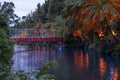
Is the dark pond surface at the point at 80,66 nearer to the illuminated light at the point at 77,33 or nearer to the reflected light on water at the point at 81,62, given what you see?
the reflected light on water at the point at 81,62

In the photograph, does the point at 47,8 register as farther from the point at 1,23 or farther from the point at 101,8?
the point at 1,23

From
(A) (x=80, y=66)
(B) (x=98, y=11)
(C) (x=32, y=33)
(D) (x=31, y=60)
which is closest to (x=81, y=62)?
(A) (x=80, y=66)

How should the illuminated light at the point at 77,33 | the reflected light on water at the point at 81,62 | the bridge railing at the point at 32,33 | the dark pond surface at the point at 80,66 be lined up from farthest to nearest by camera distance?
the illuminated light at the point at 77,33, the bridge railing at the point at 32,33, the reflected light on water at the point at 81,62, the dark pond surface at the point at 80,66

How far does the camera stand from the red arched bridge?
202 feet

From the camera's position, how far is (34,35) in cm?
6681

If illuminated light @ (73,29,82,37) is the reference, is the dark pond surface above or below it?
below

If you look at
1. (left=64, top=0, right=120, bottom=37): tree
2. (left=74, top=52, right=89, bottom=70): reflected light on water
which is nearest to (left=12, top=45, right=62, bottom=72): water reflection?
(left=74, top=52, right=89, bottom=70): reflected light on water

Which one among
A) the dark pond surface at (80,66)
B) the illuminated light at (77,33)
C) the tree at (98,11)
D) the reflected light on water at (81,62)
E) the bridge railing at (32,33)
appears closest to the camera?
the dark pond surface at (80,66)

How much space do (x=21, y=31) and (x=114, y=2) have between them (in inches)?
893

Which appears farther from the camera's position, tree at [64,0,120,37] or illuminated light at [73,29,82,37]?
illuminated light at [73,29,82,37]

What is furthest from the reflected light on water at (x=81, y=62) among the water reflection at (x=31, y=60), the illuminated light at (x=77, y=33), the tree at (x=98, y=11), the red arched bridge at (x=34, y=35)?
the illuminated light at (x=77, y=33)

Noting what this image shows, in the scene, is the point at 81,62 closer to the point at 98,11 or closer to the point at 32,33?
the point at 98,11

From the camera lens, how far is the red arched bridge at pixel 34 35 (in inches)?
2419

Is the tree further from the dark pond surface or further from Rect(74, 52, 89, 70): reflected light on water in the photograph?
Rect(74, 52, 89, 70): reflected light on water
